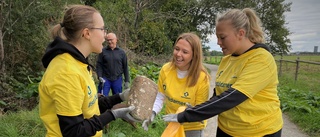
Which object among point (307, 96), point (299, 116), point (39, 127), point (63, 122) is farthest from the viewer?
point (307, 96)

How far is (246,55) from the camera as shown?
1.91 metres

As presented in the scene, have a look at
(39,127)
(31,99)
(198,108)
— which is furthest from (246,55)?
(31,99)

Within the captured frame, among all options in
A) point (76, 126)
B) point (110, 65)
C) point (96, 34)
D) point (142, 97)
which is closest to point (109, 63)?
point (110, 65)

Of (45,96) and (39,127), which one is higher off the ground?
(45,96)

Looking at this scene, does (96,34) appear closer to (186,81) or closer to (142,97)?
(142,97)

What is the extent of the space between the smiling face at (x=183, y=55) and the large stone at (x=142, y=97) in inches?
18.7

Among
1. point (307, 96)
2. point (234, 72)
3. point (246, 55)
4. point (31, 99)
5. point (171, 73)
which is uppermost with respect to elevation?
point (246, 55)

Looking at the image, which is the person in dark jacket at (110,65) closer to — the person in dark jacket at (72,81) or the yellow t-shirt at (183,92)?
the yellow t-shirt at (183,92)

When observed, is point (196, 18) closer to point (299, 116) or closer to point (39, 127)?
A: point (299, 116)

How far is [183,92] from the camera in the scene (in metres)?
2.48

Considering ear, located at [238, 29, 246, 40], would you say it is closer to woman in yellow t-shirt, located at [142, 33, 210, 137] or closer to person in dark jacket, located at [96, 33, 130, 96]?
woman in yellow t-shirt, located at [142, 33, 210, 137]

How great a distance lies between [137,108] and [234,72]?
0.83 meters

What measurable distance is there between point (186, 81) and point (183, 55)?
0.27 m

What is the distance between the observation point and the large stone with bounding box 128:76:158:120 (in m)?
2.00
